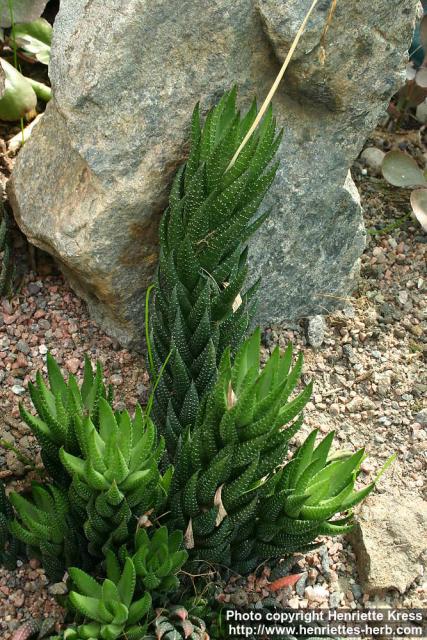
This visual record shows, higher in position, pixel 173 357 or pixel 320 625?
pixel 173 357

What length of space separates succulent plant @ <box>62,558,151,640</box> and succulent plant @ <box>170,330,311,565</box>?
26 centimetres

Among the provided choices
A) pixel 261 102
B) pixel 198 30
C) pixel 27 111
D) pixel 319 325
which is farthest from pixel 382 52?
pixel 27 111

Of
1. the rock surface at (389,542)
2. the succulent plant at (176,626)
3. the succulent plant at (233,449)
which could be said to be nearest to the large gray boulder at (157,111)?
the succulent plant at (233,449)

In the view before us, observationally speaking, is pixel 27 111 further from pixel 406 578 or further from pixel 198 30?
pixel 406 578

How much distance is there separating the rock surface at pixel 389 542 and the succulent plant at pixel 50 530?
794mm

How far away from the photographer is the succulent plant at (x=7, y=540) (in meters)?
2.24

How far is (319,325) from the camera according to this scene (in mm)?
3021

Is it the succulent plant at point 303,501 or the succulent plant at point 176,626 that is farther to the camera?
the succulent plant at point 303,501

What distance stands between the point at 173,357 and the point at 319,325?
0.77 meters

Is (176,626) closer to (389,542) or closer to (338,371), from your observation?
(389,542)

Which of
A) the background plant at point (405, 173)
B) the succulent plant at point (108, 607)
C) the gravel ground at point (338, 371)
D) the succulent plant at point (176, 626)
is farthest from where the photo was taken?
the background plant at point (405, 173)

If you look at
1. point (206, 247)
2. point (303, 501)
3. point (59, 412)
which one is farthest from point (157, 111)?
point (303, 501)

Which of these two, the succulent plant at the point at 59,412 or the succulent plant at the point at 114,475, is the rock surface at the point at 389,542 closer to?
the succulent plant at the point at 114,475

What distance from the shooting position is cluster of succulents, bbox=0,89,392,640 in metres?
2.03
